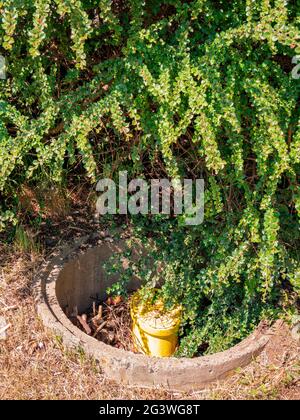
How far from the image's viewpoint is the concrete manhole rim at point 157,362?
3.22 meters

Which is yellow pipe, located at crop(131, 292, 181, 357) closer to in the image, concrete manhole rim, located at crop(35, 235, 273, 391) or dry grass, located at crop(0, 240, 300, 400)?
concrete manhole rim, located at crop(35, 235, 273, 391)

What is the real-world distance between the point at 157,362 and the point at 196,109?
135cm

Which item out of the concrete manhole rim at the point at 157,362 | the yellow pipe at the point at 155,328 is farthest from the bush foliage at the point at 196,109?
the concrete manhole rim at the point at 157,362

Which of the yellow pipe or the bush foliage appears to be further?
the yellow pipe

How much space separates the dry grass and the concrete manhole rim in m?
0.05

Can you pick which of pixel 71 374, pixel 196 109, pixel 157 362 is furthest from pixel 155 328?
pixel 196 109

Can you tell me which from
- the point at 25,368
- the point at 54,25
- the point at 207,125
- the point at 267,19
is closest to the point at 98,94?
the point at 54,25

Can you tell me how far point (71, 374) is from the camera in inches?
129

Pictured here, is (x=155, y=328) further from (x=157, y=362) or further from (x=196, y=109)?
(x=196, y=109)

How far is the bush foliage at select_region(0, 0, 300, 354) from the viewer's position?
9.55 ft

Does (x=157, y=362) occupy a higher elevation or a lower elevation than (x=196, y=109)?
lower

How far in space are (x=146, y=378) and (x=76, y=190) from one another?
181 cm

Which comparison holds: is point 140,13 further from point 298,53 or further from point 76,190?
point 76,190

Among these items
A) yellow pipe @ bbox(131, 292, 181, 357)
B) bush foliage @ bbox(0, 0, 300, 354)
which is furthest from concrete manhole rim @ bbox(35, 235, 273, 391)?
yellow pipe @ bbox(131, 292, 181, 357)
